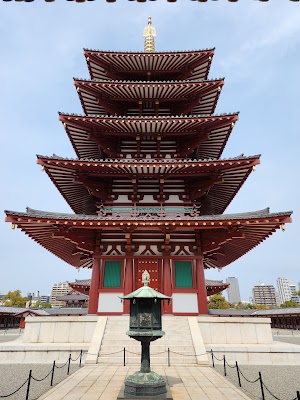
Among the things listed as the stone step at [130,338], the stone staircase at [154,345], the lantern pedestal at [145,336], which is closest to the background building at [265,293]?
the stone staircase at [154,345]

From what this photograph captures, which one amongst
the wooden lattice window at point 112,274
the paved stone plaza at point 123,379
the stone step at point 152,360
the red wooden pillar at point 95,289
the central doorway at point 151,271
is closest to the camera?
the paved stone plaza at point 123,379

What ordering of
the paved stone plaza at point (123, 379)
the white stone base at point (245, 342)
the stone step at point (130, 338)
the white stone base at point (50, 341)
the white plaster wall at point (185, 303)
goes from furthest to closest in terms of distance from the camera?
the white plaster wall at point (185, 303) < the stone step at point (130, 338) < the white stone base at point (50, 341) < the white stone base at point (245, 342) < the paved stone plaza at point (123, 379)

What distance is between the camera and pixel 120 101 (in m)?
21.0

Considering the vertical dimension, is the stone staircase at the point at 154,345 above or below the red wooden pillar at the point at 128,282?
below

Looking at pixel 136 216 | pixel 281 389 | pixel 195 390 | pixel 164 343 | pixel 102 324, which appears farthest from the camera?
pixel 136 216

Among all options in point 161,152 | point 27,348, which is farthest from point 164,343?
point 161,152

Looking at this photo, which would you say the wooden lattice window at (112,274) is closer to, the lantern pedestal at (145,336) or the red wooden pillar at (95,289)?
the red wooden pillar at (95,289)

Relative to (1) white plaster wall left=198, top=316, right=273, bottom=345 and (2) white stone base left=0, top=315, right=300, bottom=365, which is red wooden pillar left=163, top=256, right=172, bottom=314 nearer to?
(2) white stone base left=0, top=315, right=300, bottom=365

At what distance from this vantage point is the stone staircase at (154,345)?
11477 mm

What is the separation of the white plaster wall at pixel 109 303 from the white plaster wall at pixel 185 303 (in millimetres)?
3043

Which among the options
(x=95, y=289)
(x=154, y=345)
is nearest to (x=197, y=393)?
(x=154, y=345)

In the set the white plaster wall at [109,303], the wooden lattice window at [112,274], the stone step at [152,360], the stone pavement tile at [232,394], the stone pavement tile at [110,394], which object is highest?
the wooden lattice window at [112,274]

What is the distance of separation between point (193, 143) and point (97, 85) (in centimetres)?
766

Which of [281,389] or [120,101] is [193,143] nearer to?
[120,101]
